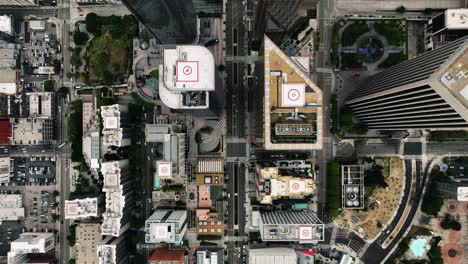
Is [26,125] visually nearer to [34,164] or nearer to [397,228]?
[34,164]

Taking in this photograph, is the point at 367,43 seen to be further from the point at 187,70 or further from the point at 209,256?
the point at 209,256

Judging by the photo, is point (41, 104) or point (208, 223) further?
point (41, 104)

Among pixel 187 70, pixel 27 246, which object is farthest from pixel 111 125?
pixel 27 246

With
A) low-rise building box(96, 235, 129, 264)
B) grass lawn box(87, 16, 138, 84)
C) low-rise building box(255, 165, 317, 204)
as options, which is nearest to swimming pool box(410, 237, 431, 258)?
low-rise building box(255, 165, 317, 204)

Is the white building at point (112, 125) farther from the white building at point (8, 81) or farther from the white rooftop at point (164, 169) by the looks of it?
the white building at point (8, 81)

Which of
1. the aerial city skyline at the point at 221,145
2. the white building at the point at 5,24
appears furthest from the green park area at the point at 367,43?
the white building at the point at 5,24
